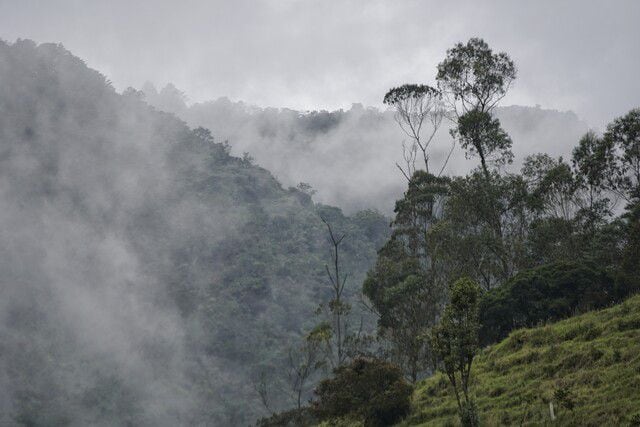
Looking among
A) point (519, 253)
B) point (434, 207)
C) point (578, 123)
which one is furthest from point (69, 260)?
point (578, 123)

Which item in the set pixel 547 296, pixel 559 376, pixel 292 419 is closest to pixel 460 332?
pixel 559 376

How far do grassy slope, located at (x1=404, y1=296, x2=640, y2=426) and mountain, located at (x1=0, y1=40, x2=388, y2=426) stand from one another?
6239 cm

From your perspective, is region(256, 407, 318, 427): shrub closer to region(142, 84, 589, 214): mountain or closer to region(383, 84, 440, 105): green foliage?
region(383, 84, 440, 105): green foliage

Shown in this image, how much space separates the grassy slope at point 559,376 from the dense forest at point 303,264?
→ 0.36ft

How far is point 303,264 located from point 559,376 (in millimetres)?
94168

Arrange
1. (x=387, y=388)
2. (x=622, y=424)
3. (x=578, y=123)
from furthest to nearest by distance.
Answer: (x=578, y=123) < (x=387, y=388) < (x=622, y=424)

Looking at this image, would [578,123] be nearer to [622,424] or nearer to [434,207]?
[434,207]

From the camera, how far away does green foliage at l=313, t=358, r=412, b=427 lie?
83.8 feet

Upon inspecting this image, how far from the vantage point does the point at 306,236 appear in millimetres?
122562

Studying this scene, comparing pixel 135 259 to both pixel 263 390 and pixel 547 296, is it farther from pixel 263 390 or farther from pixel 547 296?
pixel 547 296

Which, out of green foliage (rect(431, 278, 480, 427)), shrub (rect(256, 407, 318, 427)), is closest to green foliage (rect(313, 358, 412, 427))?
green foliage (rect(431, 278, 480, 427))

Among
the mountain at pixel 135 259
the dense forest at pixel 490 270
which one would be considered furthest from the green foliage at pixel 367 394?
the mountain at pixel 135 259

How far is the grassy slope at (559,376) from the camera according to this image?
56.7 ft

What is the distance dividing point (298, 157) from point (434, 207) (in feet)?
472
